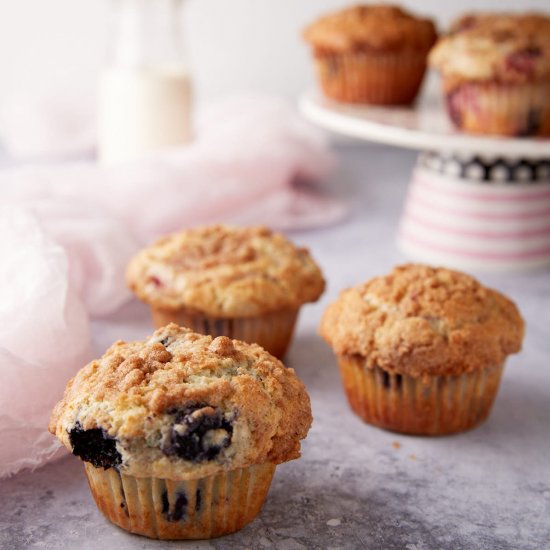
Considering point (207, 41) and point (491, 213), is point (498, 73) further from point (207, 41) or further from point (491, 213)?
point (207, 41)

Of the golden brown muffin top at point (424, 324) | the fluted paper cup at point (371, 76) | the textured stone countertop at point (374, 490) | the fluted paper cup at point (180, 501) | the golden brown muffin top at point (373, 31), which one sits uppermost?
the golden brown muffin top at point (373, 31)

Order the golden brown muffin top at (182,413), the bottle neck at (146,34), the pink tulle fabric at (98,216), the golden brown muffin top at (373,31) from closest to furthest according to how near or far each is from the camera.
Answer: the golden brown muffin top at (182,413)
the pink tulle fabric at (98,216)
the golden brown muffin top at (373,31)
the bottle neck at (146,34)

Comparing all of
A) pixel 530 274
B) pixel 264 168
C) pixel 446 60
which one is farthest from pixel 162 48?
pixel 530 274

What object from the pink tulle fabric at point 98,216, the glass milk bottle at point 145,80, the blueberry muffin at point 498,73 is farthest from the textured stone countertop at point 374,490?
the glass milk bottle at point 145,80

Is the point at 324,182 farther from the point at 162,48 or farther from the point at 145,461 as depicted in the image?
the point at 145,461

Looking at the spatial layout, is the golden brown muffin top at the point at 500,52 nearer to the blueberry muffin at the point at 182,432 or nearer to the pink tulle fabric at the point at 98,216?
the pink tulle fabric at the point at 98,216

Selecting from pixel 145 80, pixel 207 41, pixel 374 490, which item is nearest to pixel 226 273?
pixel 374 490

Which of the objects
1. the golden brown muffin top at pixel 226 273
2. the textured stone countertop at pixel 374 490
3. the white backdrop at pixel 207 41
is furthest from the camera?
the white backdrop at pixel 207 41
